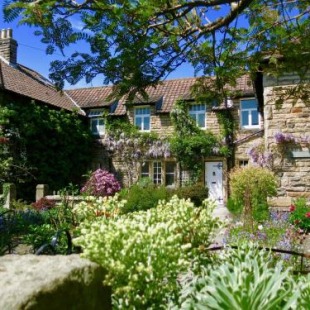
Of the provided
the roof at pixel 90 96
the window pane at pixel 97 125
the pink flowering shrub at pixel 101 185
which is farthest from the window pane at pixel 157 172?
the roof at pixel 90 96

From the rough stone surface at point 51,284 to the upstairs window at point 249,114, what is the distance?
58.1 feet

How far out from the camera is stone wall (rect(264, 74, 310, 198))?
12359 millimetres

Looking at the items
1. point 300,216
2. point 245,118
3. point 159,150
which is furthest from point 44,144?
point 300,216

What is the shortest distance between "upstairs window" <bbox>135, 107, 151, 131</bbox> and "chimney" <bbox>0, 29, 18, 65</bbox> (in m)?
6.91

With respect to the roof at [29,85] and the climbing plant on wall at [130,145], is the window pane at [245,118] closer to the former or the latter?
the climbing plant on wall at [130,145]

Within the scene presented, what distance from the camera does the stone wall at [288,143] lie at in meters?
12.4

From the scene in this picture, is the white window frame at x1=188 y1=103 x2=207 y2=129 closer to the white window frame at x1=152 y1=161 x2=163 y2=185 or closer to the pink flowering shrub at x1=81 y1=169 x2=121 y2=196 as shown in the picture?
the white window frame at x1=152 y1=161 x2=163 y2=185

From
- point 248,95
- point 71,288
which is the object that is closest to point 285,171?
point 248,95

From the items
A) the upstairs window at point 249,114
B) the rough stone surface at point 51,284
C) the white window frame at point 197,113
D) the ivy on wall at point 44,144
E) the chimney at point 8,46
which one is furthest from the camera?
the chimney at point 8,46

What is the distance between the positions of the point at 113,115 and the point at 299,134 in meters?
11.2

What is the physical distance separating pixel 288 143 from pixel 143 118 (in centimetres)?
992

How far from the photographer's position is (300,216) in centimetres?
988

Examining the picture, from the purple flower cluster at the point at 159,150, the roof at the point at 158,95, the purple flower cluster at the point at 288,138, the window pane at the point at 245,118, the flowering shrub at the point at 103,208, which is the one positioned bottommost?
the flowering shrub at the point at 103,208

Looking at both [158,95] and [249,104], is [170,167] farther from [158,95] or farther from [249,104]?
[249,104]
